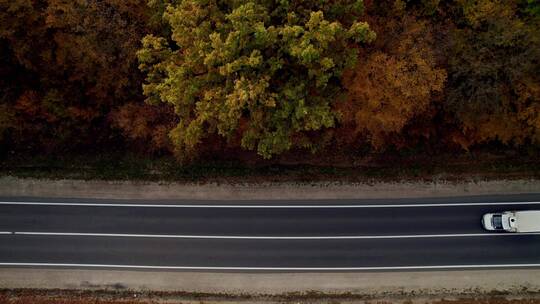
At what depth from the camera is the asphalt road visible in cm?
3488

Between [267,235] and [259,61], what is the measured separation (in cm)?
1491

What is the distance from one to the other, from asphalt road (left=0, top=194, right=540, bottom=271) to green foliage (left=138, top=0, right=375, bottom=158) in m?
9.09

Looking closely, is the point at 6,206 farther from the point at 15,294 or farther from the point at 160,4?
the point at 160,4

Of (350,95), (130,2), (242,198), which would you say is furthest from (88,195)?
(350,95)

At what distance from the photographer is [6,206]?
119 ft

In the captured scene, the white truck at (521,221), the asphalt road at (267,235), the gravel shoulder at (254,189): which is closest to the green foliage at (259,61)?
the gravel shoulder at (254,189)

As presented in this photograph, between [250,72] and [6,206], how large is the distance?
73.7 feet

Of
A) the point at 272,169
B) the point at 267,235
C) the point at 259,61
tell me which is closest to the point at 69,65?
the point at 259,61

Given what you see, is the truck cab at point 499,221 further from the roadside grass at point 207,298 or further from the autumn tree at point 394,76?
the autumn tree at point 394,76

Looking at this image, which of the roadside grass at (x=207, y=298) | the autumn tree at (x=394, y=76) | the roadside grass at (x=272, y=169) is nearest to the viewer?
the autumn tree at (x=394, y=76)

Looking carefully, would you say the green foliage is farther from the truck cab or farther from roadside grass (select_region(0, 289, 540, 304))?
the truck cab

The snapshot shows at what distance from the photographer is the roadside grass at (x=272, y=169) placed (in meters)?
35.5

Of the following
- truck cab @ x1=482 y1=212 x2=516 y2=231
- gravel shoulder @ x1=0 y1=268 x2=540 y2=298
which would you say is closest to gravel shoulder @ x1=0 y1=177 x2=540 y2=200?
truck cab @ x1=482 y1=212 x2=516 y2=231

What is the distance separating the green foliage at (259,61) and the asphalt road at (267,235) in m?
9.09
